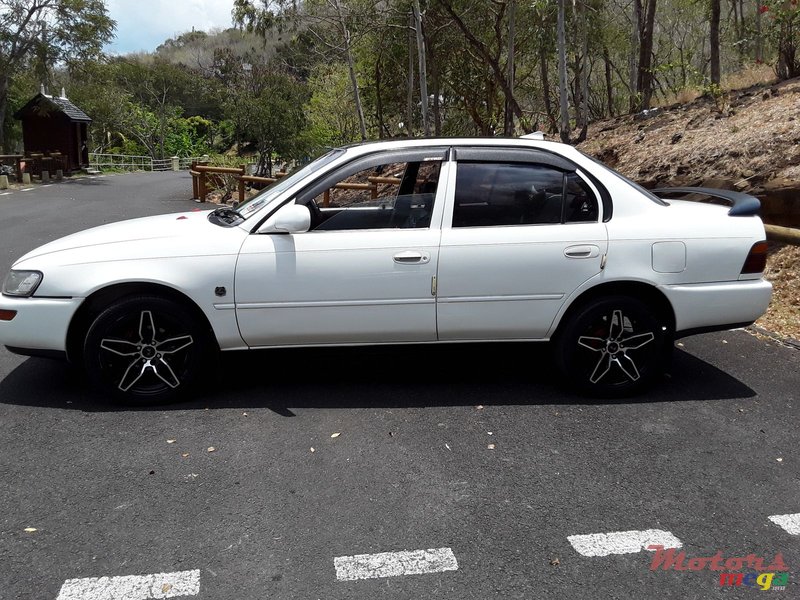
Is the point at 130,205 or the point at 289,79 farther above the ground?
the point at 289,79

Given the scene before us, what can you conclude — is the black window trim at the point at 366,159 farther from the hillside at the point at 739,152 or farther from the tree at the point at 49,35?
the tree at the point at 49,35

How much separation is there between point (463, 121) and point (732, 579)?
91.9 ft

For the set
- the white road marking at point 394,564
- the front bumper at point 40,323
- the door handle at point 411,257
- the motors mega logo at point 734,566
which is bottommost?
the motors mega logo at point 734,566

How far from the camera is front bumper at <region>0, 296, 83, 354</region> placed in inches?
186

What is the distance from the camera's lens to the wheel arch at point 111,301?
476cm

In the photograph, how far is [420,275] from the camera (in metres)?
4.83

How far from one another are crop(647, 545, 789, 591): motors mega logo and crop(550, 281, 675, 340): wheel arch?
6.37 ft

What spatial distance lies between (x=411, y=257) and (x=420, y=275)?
127 mm

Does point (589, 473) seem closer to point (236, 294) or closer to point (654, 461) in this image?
point (654, 461)

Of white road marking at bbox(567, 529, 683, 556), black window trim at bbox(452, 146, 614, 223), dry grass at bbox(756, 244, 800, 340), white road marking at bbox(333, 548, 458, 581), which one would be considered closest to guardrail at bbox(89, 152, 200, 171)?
dry grass at bbox(756, 244, 800, 340)

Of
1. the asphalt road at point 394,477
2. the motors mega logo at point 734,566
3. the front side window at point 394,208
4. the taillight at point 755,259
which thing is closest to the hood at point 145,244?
the front side window at point 394,208

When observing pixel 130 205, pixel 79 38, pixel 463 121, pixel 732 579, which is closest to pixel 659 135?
pixel 732 579

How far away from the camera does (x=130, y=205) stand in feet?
70.6

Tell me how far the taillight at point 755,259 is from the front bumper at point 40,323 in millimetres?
4235
